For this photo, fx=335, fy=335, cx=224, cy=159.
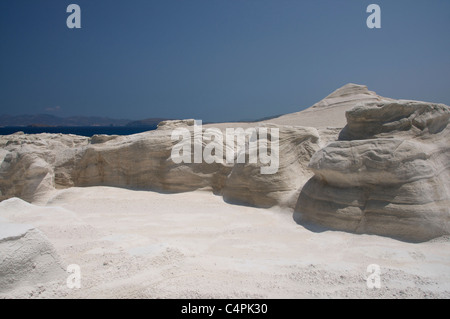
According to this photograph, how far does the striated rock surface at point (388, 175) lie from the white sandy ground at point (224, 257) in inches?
8.4

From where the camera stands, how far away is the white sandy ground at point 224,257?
9.37 feet

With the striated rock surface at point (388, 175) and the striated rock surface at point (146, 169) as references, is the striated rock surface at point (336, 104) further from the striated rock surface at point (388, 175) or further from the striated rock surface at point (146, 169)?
the striated rock surface at point (388, 175)

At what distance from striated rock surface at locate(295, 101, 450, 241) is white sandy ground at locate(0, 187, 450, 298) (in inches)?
8.4

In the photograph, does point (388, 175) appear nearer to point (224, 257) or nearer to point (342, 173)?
point (342, 173)

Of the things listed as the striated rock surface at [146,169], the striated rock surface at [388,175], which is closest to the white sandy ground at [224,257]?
the striated rock surface at [388,175]

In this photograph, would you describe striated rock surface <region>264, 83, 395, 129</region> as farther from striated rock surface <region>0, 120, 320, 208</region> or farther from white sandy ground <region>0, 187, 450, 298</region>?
white sandy ground <region>0, 187, 450, 298</region>

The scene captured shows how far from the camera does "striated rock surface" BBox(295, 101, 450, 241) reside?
4.00m

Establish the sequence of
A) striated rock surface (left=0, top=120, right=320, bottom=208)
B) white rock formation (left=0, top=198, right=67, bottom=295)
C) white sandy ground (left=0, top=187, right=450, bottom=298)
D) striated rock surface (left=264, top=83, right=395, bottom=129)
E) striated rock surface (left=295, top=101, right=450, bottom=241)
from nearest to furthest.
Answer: white rock formation (left=0, top=198, right=67, bottom=295) < white sandy ground (left=0, top=187, right=450, bottom=298) < striated rock surface (left=295, top=101, right=450, bottom=241) < striated rock surface (left=0, top=120, right=320, bottom=208) < striated rock surface (left=264, top=83, right=395, bottom=129)

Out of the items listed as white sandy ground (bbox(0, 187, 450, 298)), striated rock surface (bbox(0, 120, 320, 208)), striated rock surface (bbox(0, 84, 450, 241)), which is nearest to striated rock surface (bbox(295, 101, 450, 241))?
striated rock surface (bbox(0, 84, 450, 241))
